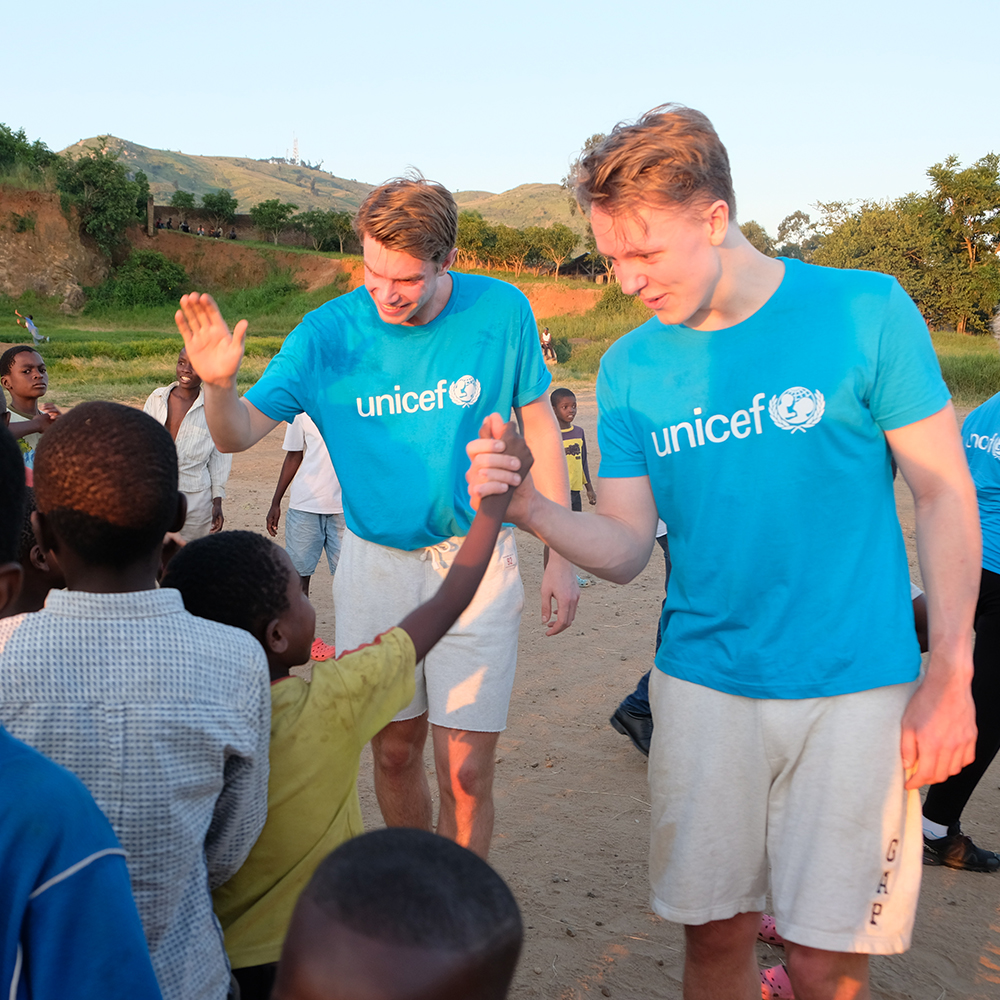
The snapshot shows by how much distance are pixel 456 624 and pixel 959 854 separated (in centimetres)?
227

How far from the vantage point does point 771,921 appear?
315 centimetres

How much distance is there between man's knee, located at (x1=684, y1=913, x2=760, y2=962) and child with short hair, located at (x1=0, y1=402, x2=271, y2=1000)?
1.12m

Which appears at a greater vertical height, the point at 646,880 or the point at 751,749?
the point at 751,749

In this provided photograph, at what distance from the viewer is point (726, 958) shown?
2150 millimetres

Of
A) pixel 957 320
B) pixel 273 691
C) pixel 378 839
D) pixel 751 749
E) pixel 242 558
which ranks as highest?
pixel 957 320

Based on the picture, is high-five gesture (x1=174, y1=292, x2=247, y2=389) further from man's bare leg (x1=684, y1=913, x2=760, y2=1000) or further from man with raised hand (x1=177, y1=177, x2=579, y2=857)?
man's bare leg (x1=684, y1=913, x2=760, y2=1000)

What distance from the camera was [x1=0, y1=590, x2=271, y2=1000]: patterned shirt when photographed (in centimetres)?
139

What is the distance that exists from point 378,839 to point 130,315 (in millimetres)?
52584

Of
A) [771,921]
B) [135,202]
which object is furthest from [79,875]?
[135,202]

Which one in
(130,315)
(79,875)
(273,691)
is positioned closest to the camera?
(79,875)

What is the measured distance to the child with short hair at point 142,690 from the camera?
1.40 meters

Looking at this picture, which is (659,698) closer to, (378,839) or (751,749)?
(751,749)

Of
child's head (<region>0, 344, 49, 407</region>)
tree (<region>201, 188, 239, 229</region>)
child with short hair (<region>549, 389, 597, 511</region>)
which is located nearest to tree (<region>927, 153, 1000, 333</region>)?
child with short hair (<region>549, 389, 597, 511</region>)

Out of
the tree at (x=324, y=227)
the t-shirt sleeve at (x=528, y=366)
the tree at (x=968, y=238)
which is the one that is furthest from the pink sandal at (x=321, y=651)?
the tree at (x=324, y=227)
